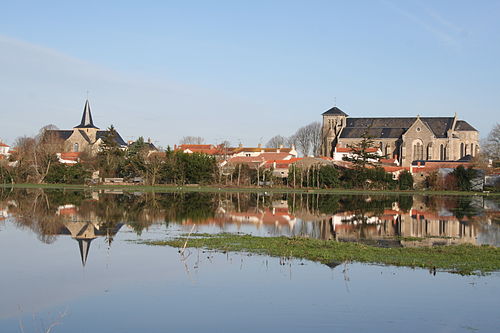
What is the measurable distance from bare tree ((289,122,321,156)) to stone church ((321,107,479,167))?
16.9m

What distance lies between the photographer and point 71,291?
12.3m

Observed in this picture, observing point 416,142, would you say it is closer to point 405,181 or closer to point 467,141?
point 467,141

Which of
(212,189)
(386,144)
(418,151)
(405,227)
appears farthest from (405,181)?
(405,227)

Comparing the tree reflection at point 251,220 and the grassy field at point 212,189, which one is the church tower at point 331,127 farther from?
the tree reflection at point 251,220

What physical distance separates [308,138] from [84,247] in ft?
312

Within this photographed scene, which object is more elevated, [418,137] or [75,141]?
[75,141]

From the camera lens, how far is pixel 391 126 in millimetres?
90312

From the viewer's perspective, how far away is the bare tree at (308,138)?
11000cm

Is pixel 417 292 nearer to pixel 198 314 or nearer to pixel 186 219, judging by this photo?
pixel 198 314

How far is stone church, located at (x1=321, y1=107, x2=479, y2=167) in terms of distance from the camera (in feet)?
275

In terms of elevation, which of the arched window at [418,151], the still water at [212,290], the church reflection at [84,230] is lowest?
the still water at [212,290]

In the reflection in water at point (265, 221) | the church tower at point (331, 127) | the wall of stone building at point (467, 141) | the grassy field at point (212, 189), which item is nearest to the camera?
the reflection in water at point (265, 221)

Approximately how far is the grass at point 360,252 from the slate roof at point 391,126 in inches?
2669

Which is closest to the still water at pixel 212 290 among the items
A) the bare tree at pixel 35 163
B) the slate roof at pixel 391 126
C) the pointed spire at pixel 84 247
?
the pointed spire at pixel 84 247
